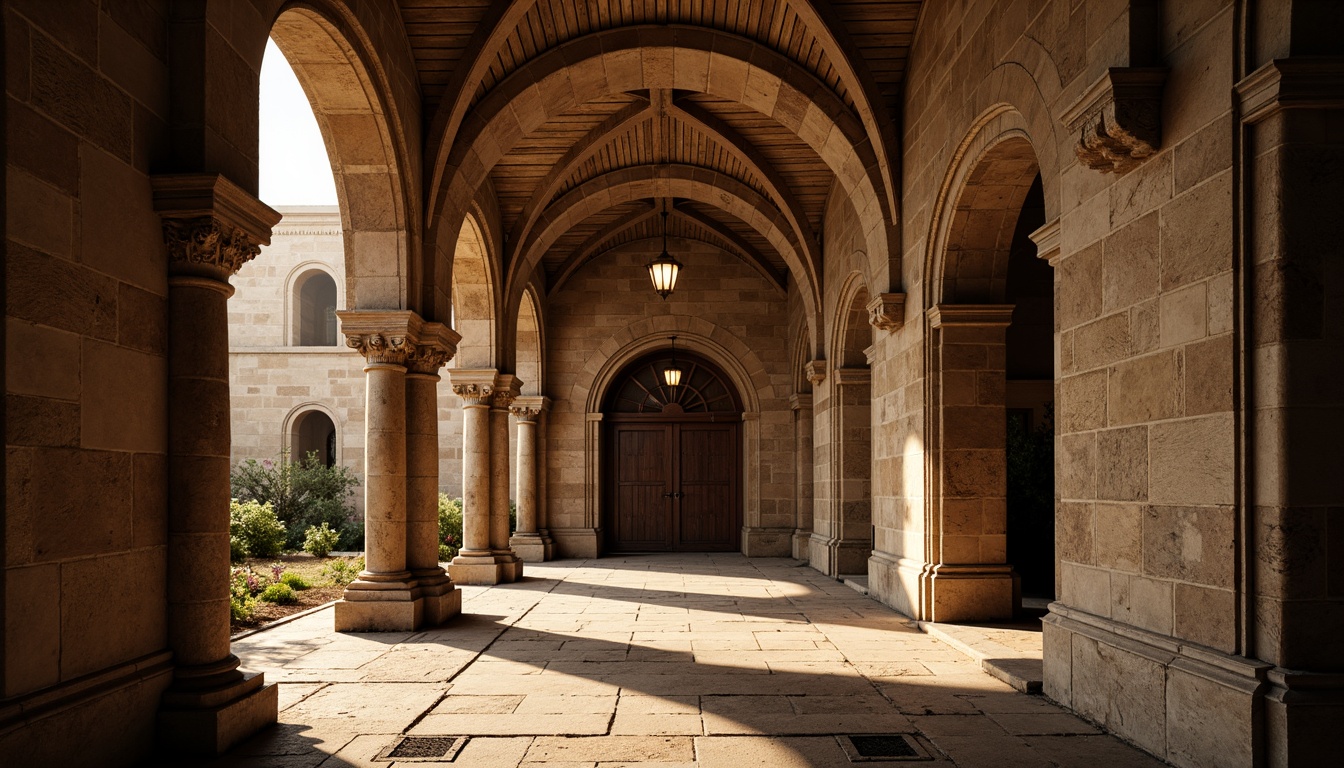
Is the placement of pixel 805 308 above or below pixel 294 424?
above

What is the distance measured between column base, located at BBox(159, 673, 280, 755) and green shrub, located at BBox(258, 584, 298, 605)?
4.84 m

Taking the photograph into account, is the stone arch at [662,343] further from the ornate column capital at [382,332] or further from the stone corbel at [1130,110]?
the stone corbel at [1130,110]

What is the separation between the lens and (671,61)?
805 cm

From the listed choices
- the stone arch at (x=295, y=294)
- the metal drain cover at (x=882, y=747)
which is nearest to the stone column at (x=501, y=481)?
the stone arch at (x=295, y=294)

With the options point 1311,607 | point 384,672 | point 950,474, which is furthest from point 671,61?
point 1311,607

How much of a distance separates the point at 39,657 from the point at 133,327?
1242 millimetres

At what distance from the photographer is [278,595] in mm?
8320

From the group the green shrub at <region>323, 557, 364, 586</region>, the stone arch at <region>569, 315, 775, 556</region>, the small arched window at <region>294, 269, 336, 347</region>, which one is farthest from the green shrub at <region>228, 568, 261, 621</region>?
the small arched window at <region>294, 269, 336, 347</region>

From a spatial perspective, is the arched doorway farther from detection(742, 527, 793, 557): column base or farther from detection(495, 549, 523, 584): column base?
detection(495, 549, 523, 584): column base

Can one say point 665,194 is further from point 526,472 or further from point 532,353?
point 526,472

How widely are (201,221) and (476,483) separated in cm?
672

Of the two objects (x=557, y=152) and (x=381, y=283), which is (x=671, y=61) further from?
(x=381, y=283)

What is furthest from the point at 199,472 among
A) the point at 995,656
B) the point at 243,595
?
the point at 243,595

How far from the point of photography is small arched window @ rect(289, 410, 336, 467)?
52.1 ft
